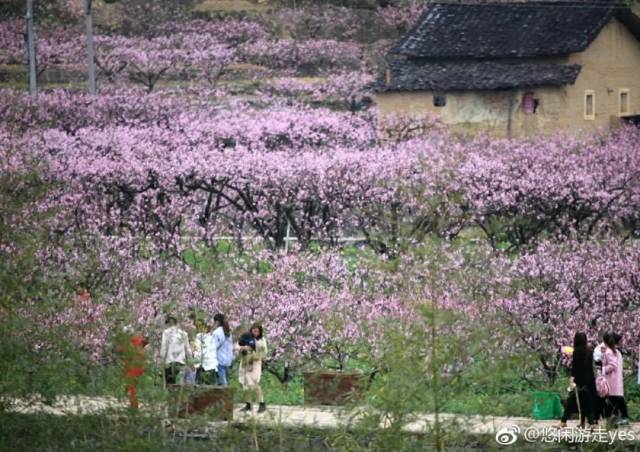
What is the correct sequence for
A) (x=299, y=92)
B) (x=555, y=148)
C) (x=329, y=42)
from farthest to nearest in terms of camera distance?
1. (x=329, y=42)
2. (x=299, y=92)
3. (x=555, y=148)

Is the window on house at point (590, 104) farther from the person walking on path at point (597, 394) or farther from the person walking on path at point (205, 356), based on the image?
the person walking on path at point (597, 394)

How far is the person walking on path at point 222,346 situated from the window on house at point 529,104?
2415 cm

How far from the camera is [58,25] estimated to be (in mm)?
69188

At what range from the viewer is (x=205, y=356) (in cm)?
2453

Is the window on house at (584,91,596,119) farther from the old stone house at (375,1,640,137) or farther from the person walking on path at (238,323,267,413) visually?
the person walking on path at (238,323,267,413)

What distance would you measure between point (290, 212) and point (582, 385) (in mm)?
17601

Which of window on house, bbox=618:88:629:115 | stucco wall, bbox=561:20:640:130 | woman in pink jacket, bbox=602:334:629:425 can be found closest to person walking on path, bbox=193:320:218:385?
woman in pink jacket, bbox=602:334:629:425

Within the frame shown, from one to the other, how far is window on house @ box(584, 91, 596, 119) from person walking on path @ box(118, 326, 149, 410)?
29857mm

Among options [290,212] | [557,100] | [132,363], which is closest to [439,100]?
[557,100]

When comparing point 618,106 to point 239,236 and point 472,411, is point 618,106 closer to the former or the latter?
point 239,236

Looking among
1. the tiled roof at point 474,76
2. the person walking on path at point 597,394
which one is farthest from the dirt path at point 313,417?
the tiled roof at point 474,76

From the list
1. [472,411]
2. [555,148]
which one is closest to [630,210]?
[555,148]

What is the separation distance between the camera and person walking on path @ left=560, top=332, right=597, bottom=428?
22.4m

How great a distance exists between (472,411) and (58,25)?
48.9 metres
